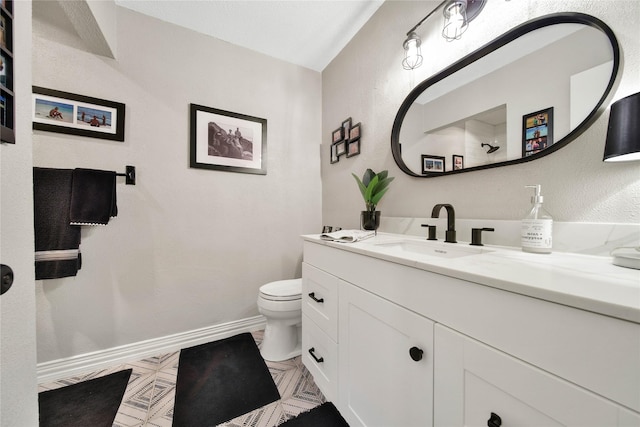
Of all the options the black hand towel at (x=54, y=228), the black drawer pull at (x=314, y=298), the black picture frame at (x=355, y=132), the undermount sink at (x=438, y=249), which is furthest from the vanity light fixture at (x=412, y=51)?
the black hand towel at (x=54, y=228)

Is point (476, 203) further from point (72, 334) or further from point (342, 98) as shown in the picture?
point (72, 334)

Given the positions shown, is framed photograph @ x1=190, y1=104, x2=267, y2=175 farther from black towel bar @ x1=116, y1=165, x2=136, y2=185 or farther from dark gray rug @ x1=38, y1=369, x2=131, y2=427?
dark gray rug @ x1=38, y1=369, x2=131, y2=427

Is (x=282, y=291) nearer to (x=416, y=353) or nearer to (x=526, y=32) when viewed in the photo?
(x=416, y=353)

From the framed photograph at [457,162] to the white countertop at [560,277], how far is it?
1.57ft

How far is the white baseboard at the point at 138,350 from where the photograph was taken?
51.9 inches

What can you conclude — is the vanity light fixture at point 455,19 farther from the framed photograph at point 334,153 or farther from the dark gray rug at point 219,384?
the dark gray rug at point 219,384

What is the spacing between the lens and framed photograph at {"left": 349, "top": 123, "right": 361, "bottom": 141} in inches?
67.4

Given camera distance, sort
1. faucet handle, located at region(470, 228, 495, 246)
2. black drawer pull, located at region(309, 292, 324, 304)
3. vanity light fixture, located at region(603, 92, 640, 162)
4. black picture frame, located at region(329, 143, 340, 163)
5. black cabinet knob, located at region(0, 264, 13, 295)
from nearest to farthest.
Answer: black cabinet knob, located at region(0, 264, 13, 295) < vanity light fixture, located at region(603, 92, 640, 162) < faucet handle, located at region(470, 228, 495, 246) < black drawer pull, located at region(309, 292, 324, 304) < black picture frame, located at region(329, 143, 340, 163)

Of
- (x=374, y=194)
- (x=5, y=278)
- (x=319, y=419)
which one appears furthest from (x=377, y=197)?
(x=5, y=278)

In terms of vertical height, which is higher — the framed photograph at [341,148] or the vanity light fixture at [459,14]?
the vanity light fixture at [459,14]

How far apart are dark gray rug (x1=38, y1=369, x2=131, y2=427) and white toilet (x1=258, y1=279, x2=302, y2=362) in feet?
2.62

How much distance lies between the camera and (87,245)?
4.59ft

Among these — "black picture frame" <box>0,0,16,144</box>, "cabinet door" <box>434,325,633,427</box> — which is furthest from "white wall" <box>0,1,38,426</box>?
"cabinet door" <box>434,325,633,427</box>

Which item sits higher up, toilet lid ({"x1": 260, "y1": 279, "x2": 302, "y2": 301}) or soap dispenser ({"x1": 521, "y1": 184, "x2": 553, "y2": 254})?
soap dispenser ({"x1": 521, "y1": 184, "x2": 553, "y2": 254})
